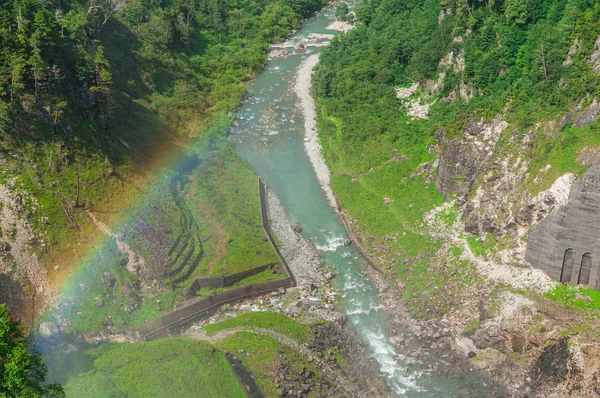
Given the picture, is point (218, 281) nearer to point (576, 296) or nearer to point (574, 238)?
Result: point (576, 296)

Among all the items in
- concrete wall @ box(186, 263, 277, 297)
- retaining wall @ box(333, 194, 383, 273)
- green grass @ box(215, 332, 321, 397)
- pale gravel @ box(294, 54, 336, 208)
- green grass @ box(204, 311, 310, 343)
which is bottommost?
green grass @ box(215, 332, 321, 397)

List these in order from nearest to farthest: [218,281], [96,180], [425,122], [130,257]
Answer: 1. [130,257]
2. [218,281]
3. [96,180]
4. [425,122]

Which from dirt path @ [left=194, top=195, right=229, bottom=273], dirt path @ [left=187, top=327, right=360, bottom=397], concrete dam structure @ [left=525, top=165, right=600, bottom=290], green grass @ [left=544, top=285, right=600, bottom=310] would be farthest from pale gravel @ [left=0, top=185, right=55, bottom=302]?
green grass @ [left=544, top=285, right=600, bottom=310]

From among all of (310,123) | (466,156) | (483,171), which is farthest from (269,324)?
(310,123)

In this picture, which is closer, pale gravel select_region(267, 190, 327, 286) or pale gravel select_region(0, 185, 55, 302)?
pale gravel select_region(0, 185, 55, 302)

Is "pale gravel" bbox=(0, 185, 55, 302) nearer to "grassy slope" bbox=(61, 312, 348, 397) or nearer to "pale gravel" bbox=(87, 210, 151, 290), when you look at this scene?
"pale gravel" bbox=(87, 210, 151, 290)

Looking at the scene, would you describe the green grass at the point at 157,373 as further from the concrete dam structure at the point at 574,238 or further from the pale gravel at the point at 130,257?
the concrete dam structure at the point at 574,238

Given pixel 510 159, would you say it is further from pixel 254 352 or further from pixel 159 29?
pixel 159 29
